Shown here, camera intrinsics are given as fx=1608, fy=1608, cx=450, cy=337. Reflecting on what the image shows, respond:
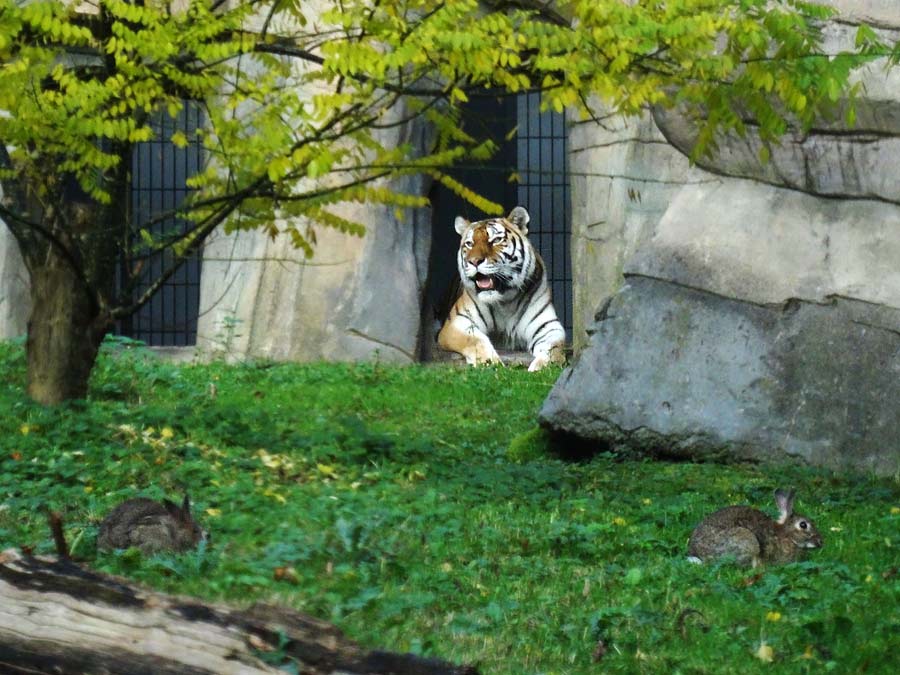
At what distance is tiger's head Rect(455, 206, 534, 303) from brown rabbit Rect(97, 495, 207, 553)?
36.9 feet

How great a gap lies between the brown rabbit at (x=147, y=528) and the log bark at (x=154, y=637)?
5.15 feet

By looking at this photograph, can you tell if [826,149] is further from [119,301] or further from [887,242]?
[119,301]

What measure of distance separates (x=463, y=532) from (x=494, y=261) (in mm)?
10540

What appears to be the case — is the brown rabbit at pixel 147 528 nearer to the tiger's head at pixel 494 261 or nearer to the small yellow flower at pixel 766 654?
the small yellow flower at pixel 766 654

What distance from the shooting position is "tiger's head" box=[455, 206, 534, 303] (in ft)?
57.9

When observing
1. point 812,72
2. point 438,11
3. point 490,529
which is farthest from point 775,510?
point 438,11

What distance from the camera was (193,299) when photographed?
2080 centimetres

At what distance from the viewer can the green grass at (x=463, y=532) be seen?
220 inches

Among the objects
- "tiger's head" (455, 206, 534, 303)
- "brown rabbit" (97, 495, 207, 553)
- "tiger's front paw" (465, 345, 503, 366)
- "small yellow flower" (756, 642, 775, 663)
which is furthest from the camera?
"tiger's head" (455, 206, 534, 303)

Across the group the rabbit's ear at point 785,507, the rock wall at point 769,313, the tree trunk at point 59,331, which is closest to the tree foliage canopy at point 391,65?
the tree trunk at point 59,331

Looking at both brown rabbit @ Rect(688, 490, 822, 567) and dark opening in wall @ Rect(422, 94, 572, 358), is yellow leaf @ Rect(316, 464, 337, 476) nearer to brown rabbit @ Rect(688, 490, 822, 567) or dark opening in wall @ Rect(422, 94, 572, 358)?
brown rabbit @ Rect(688, 490, 822, 567)

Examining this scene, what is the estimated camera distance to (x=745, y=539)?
6719 millimetres

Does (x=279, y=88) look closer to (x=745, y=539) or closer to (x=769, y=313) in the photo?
(x=769, y=313)

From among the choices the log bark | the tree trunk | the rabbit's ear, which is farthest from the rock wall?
the log bark
